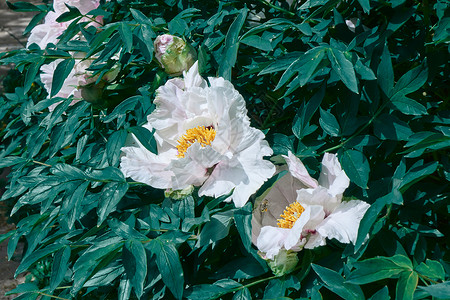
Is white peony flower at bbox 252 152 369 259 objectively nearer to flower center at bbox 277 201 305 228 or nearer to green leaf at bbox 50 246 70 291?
flower center at bbox 277 201 305 228

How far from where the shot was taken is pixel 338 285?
0.89 metres

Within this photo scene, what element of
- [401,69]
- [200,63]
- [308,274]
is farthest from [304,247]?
[401,69]

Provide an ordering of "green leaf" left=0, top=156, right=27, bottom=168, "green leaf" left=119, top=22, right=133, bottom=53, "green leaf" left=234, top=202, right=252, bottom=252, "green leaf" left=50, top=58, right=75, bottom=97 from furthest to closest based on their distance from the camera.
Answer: "green leaf" left=0, top=156, right=27, bottom=168 → "green leaf" left=50, top=58, right=75, bottom=97 → "green leaf" left=119, top=22, right=133, bottom=53 → "green leaf" left=234, top=202, right=252, bottom=252

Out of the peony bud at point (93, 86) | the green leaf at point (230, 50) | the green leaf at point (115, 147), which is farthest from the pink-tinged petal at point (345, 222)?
the peony bud at point (93, 86)

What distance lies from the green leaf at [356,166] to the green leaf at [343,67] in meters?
0.13

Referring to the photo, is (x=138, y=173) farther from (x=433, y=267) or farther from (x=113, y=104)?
(x=433, y=267)

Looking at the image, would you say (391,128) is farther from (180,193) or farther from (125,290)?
(125,290)

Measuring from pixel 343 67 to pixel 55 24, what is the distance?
2.85 ft

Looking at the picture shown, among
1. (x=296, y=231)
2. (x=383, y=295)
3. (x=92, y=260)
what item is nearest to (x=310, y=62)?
(x=296, y=231)

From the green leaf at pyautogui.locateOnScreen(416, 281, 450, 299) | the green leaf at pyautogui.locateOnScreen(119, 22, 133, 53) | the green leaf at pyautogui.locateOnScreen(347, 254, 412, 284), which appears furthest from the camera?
the green leaf at pyautogui.locateOnScreen(119, 22, 133, 53)

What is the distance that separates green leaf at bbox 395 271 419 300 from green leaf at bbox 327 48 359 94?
0.94 ft

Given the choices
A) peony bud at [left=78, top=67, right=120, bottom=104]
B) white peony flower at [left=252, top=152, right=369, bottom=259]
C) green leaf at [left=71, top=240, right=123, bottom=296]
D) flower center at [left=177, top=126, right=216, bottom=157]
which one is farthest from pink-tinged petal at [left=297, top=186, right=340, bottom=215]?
peony bud at [left=78, top=67, right=120, bottom=104]

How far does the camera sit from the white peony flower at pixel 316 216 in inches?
37.3

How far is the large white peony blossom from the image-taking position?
1455 millimetres
